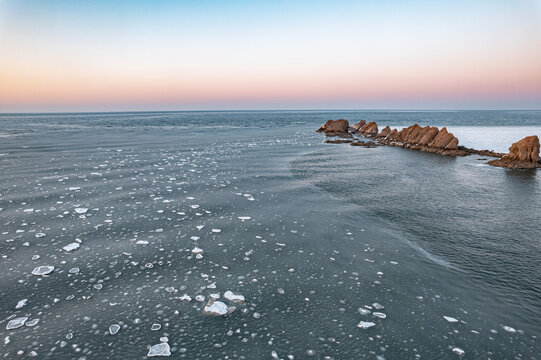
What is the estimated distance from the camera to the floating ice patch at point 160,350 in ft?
16.0

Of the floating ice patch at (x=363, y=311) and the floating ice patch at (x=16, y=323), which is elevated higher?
the floating ice patch at (x=16, y=323)

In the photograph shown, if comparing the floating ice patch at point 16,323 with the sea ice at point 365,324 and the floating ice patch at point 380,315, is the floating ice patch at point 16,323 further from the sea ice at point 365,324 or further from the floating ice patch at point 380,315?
the floating ice patch at point 380,315

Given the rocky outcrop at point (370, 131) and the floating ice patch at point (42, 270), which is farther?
the rocky outcrop at point (370, 131)

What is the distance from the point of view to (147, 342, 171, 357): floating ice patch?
487cm

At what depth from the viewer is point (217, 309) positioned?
238 inches

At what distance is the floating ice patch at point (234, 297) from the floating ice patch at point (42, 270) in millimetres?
4810

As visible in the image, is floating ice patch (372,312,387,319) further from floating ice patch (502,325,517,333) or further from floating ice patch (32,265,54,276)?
floating ice patch (32,265,54,276)

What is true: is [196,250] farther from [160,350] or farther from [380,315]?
[380,315]

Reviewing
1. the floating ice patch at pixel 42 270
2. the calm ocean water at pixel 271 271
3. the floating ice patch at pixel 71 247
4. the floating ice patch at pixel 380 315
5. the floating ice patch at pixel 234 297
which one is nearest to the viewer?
the calm ocean water at pixel 271 271

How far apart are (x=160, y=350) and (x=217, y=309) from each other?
138 centimetres

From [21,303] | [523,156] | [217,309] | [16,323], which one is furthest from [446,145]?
[16,323]

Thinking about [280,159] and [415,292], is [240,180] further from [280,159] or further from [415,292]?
[415,292]

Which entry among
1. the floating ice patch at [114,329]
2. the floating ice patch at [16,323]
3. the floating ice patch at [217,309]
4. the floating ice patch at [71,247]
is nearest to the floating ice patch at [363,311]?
the floating ice patch at [217,309]

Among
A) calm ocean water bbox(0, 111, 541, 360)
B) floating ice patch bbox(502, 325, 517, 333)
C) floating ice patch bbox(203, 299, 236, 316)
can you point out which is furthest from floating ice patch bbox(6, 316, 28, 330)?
floating ice patch bbox(502, 325, 517, 333)
